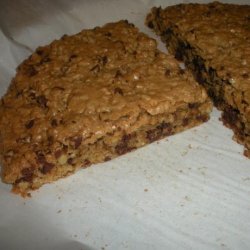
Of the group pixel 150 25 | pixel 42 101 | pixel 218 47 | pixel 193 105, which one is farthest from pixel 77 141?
pixel 150 25

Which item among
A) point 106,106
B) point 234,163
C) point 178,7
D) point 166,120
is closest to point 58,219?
point 106,106

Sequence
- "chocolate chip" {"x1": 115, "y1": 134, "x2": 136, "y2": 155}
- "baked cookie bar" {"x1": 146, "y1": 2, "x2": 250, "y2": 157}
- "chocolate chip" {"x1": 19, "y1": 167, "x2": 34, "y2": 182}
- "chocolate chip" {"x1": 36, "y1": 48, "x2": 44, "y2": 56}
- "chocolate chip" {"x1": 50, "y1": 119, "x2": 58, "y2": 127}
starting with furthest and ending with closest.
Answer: "chocolate chip" {"x1": 36, "y1": 48, "x2": 44, "y2": 56}, "baked cookie bar" {"x1": 146, "y1": 2, "x2": 250, "y2": 157}, "chocolate chip" {"x1": 115, "y1": 134, "x2": 136, "y2": 155}, "chocolate chip" {"x1": 50, "y1": 119, "x2": 58, "y2": 127}, "chocolate chip" {"x1": 19, "y1": 167, "x2": 34, "y2": 182}

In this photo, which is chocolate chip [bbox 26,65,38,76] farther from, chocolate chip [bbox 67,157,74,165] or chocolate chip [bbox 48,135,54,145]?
chocolate chip [bbox 67,157,74,165]

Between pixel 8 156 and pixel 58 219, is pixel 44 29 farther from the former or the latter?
pixel 58 219

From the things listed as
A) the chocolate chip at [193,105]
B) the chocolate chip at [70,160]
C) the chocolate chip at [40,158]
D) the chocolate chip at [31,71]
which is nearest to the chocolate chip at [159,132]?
the chocolate chip at [193,105]

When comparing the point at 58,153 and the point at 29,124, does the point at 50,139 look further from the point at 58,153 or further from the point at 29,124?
the point at 29,124

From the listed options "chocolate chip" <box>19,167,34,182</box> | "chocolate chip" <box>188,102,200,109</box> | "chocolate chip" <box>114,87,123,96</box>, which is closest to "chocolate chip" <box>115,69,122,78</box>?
"chocolate chip" <box>114,87,123,96</box>
